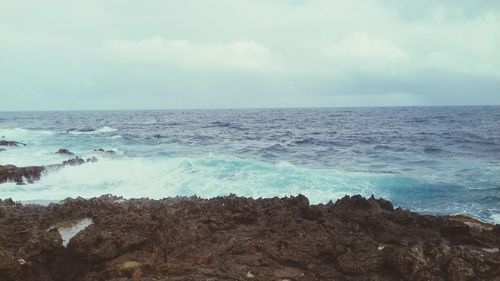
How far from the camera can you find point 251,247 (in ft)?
20.2

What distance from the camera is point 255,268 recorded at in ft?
18.8

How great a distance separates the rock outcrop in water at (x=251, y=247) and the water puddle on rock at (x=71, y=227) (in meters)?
0.25

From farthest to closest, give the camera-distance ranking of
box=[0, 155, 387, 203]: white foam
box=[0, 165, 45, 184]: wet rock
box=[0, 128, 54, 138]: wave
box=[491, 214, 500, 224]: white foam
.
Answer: box=[0, 128, 54, 138]: wave → box=[0, 165, 45, 184]: wet rock → box=[0, 155, 387, 203]: white foam → box=[491, 214, 500, 224]: white foam

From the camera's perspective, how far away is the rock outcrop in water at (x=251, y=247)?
18.6 ft

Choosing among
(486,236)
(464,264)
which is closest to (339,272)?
(464,264)

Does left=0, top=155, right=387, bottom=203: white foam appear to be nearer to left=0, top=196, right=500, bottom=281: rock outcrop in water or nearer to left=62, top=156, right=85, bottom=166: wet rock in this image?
left=62, top=156, right=85, bottom=166: wet rock

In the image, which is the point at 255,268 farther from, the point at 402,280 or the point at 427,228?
the point at 427,228

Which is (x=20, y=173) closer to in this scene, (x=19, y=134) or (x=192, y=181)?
(x=192, y=181)

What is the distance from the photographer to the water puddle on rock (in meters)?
7.31

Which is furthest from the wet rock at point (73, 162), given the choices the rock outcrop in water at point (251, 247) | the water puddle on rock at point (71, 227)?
the rock outcrop in water at point (251, 247)

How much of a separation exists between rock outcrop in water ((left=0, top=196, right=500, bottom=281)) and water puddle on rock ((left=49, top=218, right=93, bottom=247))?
25 cm

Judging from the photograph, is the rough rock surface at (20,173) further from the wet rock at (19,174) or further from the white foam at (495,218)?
the white foam at (495,218)

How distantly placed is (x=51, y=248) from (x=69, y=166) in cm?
1600

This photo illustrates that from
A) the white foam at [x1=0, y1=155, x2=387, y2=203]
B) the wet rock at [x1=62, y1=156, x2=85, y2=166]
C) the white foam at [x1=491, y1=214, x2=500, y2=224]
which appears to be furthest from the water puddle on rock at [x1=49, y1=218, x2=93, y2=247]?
the wet rock at [x1=62, y1=156, x2=85, y2=166]
